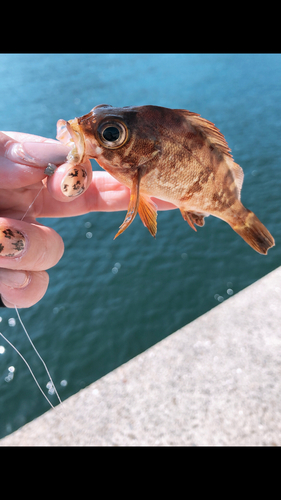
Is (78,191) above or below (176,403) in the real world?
above

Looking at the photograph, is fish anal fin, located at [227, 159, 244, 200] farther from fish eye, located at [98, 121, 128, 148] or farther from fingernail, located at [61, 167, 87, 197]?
fingernail, located at [61, 167, 87, 197]

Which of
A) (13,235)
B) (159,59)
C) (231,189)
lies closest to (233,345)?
(231,189)

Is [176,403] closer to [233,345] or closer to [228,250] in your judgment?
[233,345]

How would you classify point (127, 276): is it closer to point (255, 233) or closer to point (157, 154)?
point (255, 233)

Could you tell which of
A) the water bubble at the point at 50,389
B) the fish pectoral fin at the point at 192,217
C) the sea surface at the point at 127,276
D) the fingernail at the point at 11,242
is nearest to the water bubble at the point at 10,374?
the sea surface at the point at 127,276

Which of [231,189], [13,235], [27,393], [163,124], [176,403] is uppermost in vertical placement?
[163,124]

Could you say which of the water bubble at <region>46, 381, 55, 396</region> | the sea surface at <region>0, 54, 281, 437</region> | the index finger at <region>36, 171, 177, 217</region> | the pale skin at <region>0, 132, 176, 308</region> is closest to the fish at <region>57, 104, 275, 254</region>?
the pale skin at <region>0, 132, 176, 308</region>

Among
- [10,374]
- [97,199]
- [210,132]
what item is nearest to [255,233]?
[210,132]
